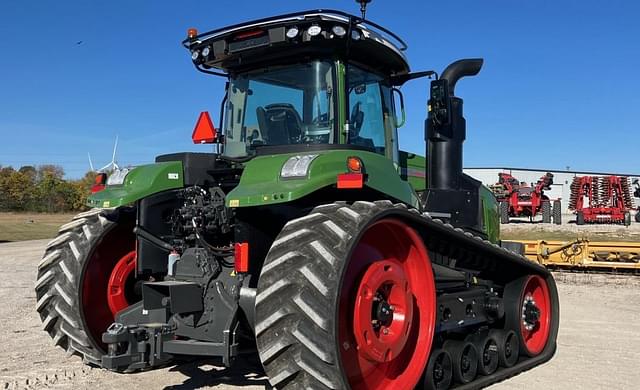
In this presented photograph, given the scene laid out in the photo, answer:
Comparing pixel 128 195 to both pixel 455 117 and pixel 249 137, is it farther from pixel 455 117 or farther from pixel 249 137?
pixel 455 117

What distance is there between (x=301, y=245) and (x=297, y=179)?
18.1 inches

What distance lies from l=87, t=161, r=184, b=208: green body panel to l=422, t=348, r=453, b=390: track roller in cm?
272

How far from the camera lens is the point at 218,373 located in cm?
617

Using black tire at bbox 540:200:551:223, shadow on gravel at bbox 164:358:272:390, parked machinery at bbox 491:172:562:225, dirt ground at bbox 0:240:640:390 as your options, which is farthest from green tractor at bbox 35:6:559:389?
black tire at bbox 540:200:551:223

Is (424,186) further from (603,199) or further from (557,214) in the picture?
(603,199)

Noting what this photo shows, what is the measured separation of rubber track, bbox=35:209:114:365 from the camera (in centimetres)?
570

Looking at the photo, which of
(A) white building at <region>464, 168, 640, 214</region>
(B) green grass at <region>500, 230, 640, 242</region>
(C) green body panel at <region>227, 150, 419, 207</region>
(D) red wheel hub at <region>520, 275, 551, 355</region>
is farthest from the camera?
(A) white building at <region>464, 168, 640, 214</region>

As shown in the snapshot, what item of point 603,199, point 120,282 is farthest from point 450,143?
point 603,199

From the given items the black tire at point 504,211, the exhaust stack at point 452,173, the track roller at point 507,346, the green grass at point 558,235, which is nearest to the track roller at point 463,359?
the track roller at point 507,346

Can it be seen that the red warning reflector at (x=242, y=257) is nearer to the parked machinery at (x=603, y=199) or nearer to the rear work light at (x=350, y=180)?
the rear work light at (x=350, y=180)

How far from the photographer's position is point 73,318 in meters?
5.70

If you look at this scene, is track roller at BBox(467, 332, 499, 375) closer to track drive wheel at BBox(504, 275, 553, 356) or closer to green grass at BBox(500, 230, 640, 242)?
track drive wheel at BBox(504, 275, 553, 356)

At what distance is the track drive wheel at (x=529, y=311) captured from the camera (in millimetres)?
6973

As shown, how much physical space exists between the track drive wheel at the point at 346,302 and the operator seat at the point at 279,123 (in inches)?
46.4
